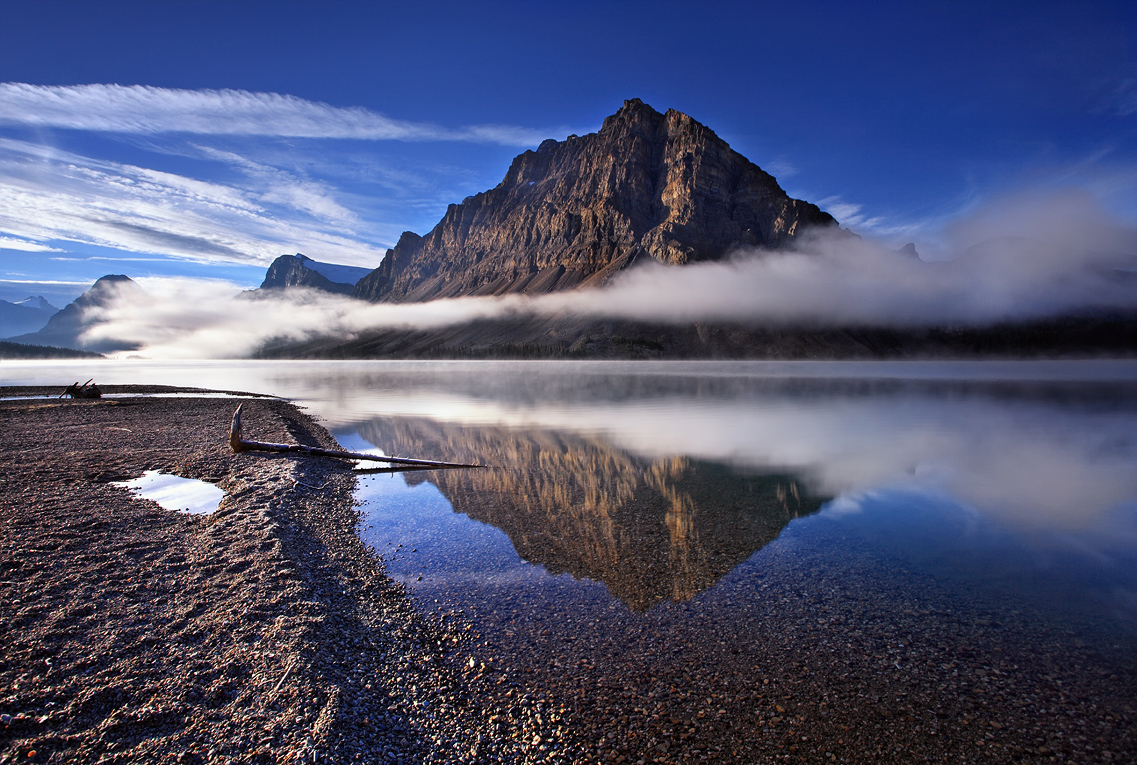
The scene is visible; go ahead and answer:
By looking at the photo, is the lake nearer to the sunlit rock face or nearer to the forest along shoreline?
the sunlit rock face

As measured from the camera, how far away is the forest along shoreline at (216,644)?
5324mm

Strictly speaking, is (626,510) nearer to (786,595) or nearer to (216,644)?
(786,595)

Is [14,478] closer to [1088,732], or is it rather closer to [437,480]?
[437,480]

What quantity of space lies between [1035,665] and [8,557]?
53.9 feet

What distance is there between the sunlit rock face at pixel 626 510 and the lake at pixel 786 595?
9 centimetres

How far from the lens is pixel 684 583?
10.0 metres

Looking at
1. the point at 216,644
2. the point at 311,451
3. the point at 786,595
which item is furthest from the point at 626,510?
the point at 311,451

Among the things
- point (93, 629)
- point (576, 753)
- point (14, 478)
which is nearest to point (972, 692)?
point (576, 753)

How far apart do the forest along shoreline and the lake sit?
2.76ft

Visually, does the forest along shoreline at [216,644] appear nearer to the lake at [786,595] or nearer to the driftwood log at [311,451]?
the lake at [786,595]

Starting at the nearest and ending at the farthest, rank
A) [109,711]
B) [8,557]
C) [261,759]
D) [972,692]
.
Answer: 1. [261,759]
2. [109,711]
3. [972,692]
4. [8,557]

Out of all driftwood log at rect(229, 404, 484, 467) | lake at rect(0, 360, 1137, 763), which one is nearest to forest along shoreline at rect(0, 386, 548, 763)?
lake at rect(0, 360, 1137, 763)

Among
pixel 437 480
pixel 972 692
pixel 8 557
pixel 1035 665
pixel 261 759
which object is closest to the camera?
pixel 261 759

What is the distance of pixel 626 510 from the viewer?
14719 mm
